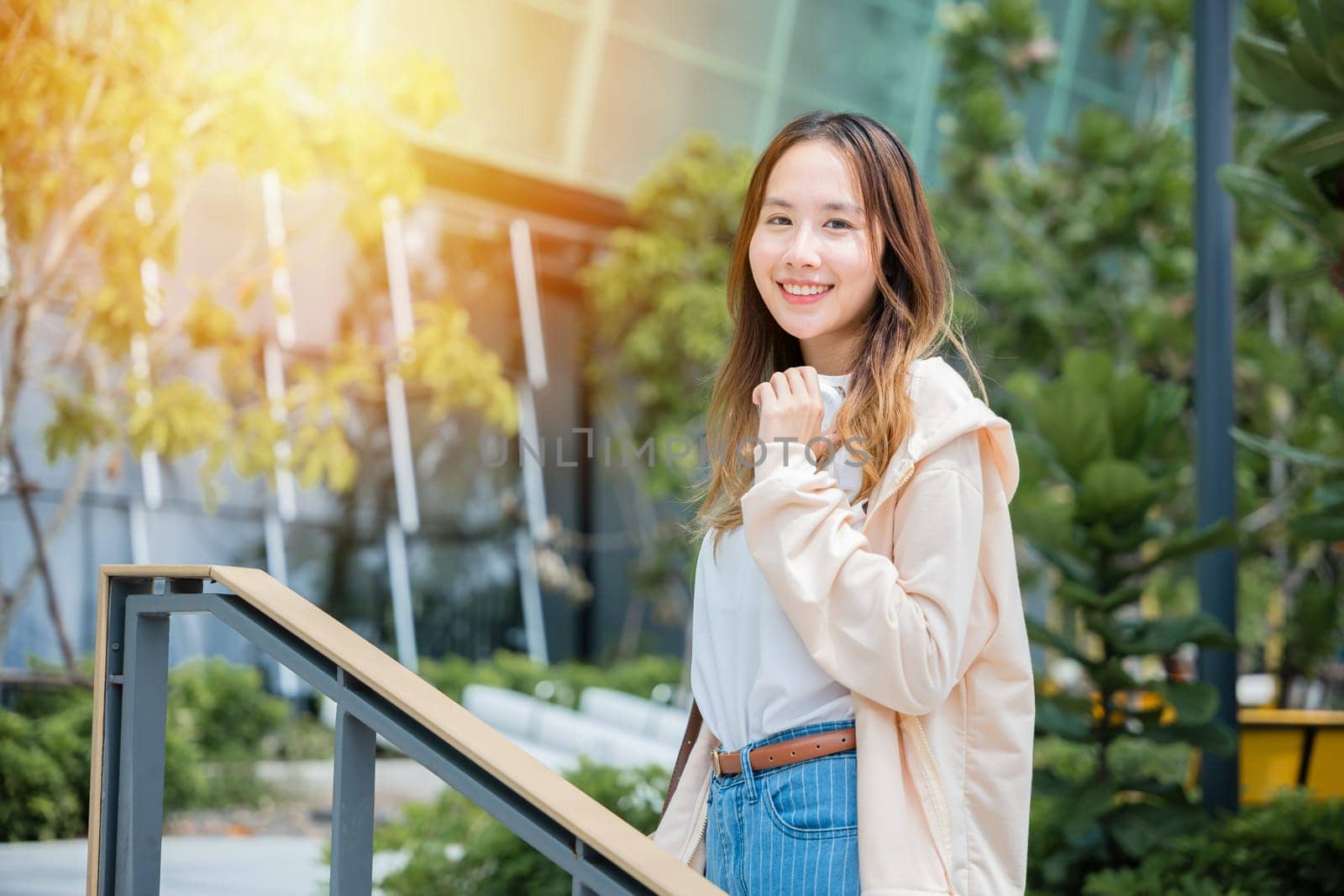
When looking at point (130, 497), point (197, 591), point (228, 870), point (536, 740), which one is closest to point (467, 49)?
point (130, 497)

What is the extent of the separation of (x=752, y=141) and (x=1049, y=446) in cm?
705

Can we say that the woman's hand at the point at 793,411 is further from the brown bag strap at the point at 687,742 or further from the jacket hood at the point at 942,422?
the brown bag strap at the point at 687,742

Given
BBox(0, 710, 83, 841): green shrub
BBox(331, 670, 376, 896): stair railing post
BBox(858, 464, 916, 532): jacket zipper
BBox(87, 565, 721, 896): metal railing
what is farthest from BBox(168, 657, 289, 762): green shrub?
BBox(858, 464, 916, 532): jacket zipper

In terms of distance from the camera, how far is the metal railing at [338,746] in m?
1.20

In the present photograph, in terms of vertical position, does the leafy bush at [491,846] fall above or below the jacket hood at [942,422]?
below

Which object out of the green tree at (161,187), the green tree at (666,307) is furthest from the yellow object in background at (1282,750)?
the green tree at (161,187)

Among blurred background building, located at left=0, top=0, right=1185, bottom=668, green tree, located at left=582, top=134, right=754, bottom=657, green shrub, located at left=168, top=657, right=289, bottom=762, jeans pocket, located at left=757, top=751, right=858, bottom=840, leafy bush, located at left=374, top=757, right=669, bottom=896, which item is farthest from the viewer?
green tree, located at left=582, top=134, right=754, bottom=657

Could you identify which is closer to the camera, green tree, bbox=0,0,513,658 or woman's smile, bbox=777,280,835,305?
woman's smile, bbox=777,280,835,305

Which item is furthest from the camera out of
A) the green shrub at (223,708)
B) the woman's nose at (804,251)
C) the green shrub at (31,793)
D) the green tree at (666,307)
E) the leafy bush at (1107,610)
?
the green tree at (666,307)

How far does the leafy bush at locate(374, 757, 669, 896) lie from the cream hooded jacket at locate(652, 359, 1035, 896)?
2399 millimetres

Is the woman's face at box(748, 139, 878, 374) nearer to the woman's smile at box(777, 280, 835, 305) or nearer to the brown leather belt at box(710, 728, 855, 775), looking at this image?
the woman's smile at box(777, 280, 835, 305)

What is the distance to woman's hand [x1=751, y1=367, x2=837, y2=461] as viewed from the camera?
1.34 metres

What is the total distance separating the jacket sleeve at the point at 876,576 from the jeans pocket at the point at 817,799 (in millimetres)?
95

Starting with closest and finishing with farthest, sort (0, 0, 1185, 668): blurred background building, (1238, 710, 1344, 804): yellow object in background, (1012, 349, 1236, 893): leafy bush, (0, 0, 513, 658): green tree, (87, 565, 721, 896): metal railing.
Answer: (87, 565, 721, 896): metal railing
(1012, 349, 1236, 893): leafy bush
(1238, 710, 1344, 804): yellow object in background
(0, 0, 513, 658): green tree
(0, 0, 1185, 668): blurred background building
